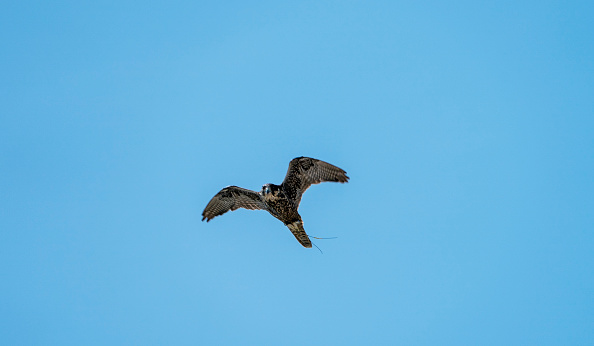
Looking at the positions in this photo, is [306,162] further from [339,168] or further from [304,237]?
[304,237]

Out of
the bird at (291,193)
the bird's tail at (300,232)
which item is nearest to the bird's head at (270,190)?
the bird at (291,193)

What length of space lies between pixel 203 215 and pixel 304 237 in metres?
3.10

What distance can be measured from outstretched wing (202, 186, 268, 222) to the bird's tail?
947 mm

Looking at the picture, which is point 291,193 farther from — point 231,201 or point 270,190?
point 231,201

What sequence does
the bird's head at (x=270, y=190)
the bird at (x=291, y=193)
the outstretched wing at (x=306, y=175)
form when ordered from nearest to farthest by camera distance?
the bird's head at (x=270, y=190) < the bird at (x=291, y=193) < the outstretched wing at (x=306, y=175)

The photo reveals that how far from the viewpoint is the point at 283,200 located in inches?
606

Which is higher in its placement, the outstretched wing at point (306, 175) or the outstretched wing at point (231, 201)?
the outstretched wing at point (306, 175)

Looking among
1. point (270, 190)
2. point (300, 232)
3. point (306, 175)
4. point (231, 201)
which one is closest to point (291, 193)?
point (306, 175)

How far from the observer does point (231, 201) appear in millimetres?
16562

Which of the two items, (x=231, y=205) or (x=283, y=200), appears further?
(x=231, y=205)

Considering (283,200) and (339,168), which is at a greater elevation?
(339,168)

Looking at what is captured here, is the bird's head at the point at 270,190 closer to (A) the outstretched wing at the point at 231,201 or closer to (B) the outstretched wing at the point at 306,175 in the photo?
(B) the outstretched wing at the point at 306,175

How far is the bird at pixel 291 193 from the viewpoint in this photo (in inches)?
607

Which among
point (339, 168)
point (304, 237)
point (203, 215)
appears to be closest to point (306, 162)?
point (339, 168)
